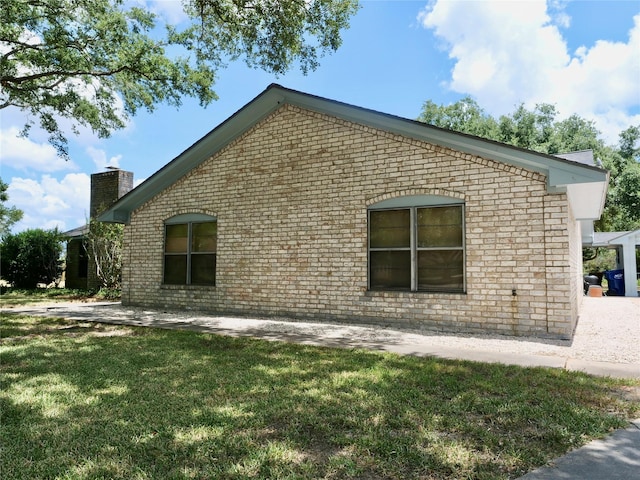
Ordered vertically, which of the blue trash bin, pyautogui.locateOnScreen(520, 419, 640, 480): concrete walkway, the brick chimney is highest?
the brick chimney

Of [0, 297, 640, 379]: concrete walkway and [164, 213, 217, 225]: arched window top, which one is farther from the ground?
[164, 213, 217, 225]: arched window top

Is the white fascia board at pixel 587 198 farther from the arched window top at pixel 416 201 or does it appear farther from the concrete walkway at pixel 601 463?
the concrete walkway at pixel 601 463

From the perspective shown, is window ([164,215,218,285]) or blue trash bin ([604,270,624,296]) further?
blue trash bin ([604,270,624,296])

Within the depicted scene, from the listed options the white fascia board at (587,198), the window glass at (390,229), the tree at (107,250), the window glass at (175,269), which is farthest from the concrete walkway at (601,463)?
the tree at (107,250)

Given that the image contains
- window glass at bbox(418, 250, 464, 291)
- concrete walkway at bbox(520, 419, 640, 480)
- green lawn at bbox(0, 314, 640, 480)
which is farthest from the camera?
window glass at bbox(418, 250, 464, 291)

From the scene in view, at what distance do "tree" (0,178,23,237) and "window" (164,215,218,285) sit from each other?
16.3m

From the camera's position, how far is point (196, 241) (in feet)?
38.5

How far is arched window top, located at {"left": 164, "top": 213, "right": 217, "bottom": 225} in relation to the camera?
11523mm

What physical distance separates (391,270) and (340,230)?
4.77ft

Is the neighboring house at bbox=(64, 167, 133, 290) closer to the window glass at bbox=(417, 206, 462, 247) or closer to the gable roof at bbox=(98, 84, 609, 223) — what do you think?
the gable roof at bbox=(98, 84, 609, 223)

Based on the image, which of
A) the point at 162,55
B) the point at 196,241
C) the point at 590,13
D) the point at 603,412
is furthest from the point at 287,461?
the point at 162,55

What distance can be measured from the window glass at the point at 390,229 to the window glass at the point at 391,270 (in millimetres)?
194

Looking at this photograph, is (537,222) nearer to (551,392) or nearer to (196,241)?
(551,392)

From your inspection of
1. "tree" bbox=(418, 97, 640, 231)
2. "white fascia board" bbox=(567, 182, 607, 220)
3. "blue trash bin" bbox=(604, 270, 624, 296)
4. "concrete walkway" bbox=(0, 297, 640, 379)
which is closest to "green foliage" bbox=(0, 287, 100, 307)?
"concrete walkway" bbox=(0, 297, 640, 379)
